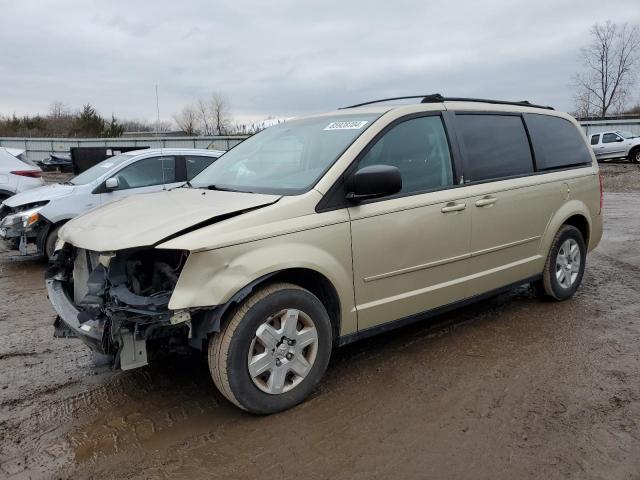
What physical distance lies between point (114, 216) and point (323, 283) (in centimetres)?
144

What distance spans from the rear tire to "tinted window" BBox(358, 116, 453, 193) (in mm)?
1675

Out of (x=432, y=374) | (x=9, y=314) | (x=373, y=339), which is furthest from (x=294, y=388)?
(x=9, y=314)

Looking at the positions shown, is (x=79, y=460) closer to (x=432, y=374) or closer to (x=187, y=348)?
(x=187, y=348)

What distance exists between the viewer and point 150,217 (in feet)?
10.6

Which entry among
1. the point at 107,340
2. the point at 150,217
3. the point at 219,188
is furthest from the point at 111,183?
the point at 107,340

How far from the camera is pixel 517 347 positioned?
4.20 m

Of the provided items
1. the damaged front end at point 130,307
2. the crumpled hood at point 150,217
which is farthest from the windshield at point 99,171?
the damaged front end at point 130,307

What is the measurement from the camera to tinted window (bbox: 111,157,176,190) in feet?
25.5

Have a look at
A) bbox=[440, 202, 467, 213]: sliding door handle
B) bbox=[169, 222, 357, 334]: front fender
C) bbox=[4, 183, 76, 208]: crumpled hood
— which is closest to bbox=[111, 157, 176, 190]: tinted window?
bbox=[4, 183, 76, 208]: crumpled hood

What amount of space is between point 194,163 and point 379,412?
19.6 feet

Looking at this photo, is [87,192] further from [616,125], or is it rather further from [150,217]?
[616,125]

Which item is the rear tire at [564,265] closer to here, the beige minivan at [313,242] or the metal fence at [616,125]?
the beige minivan at [313,242]

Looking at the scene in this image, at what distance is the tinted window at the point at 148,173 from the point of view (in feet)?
25.5

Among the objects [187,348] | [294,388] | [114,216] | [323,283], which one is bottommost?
[294,388]
